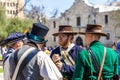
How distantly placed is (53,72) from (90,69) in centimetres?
78

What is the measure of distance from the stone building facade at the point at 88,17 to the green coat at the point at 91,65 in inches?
2625

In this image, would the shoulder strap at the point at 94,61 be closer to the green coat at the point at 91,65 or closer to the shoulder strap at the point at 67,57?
the green coat at the point at 91,65

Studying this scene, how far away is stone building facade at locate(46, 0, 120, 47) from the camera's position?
75188 millimetres

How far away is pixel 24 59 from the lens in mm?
5793

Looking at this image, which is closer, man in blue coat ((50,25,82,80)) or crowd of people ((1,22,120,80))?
crowd of people ((1,22,120,80))

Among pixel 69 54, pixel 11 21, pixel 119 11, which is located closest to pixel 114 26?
pixel 119 11

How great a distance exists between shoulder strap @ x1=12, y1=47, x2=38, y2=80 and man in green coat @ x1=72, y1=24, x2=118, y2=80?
78 cm

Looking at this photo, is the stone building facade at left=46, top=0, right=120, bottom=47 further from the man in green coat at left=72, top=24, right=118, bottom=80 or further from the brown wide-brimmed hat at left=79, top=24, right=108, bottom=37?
the man in green coat at left=72, top=24, right=118, bottom=80

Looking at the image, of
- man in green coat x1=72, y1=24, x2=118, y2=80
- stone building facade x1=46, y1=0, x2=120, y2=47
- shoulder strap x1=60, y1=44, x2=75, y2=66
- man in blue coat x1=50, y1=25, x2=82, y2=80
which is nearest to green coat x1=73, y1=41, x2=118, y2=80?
man in green coat x1=72, y1=24, x2=118, y2=80

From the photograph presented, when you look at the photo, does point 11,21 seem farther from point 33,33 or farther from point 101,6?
point 33,33

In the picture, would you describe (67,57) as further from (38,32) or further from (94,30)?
(38,32)

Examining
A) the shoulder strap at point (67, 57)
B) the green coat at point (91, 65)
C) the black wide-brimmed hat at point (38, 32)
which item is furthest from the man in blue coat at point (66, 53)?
the black wide-brimmed hat at point (38, 32)

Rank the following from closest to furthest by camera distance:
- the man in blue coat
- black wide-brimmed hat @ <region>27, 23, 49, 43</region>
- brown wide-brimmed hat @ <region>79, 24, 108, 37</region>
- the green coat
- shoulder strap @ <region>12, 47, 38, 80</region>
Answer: shoulder strap @ <region>12, 47, 38, 80</region> < black wide-brimmed hat @ <region>27, 23, 49, 43</region> < the green coat < brown wide-brimmed hat @ <region>79, 24, 108, 37</region> < the man in blue coat

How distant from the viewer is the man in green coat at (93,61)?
626 cm
